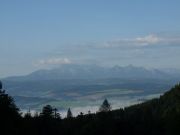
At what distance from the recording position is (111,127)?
8919cm

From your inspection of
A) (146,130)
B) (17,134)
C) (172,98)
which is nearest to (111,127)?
(146,130)

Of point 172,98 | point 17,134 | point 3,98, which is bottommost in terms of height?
point 17,134

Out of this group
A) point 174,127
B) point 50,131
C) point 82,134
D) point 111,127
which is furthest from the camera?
point 111,127

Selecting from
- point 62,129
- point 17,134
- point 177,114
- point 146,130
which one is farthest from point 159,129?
point 17,134

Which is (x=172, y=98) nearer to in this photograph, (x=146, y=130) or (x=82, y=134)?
(x=146, y=130)

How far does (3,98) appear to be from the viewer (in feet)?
116

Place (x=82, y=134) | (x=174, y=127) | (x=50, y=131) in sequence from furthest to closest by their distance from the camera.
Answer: (x=82, y=134) → (x=50, y=131) → (x=174, y=127)

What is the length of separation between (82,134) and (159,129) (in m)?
19.9

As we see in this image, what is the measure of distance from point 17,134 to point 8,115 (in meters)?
1.64

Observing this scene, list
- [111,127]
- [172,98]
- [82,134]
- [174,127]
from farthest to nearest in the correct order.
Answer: [172,98], [111,127], [82,134], [174,127]

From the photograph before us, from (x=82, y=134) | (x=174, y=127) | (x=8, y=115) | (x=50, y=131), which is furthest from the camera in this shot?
(x=82, y=134)

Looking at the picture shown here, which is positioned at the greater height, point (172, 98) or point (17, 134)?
point (172, 98)

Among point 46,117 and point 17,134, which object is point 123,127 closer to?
point 46,117

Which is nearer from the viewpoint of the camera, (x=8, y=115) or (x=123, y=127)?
(x=8, y=115)
